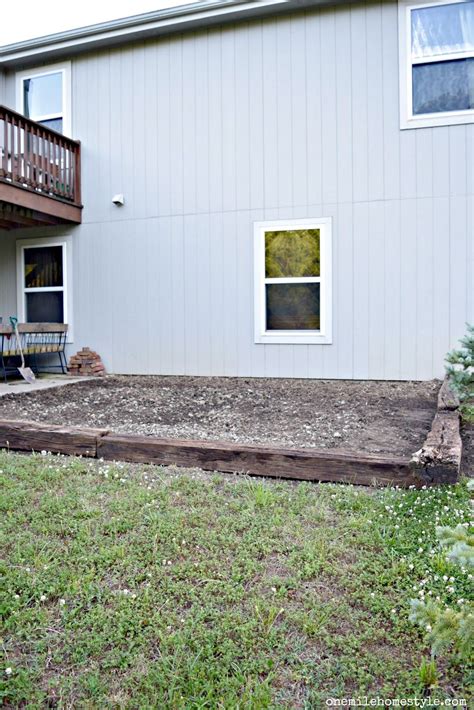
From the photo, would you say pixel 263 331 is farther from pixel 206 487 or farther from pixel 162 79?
pixel 206 487

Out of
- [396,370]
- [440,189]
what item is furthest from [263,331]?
[440,189]

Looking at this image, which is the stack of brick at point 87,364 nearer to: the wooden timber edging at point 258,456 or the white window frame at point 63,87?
the white window frame at point 63,87

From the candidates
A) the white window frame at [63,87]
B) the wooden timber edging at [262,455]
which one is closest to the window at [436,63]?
the wooden timber edging at [262,455]

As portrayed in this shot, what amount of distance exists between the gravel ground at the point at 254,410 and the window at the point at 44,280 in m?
1.80

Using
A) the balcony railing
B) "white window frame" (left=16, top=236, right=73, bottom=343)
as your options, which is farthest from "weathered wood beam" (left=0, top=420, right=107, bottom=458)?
"white window frame" (left=16, top=236, right=73, bottom=343)

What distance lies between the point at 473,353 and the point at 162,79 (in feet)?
20.3

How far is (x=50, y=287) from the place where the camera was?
8.22 m

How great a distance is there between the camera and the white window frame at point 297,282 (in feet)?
22.2

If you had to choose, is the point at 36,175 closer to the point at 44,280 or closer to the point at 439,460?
the point at 44,280

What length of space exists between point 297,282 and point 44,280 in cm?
413

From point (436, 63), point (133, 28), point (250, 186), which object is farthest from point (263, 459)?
point (133, 28)

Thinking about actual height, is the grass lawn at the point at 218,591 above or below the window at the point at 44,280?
below

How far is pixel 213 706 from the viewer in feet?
4.65

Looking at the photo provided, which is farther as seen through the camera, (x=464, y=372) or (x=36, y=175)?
(x=36, y=175)
